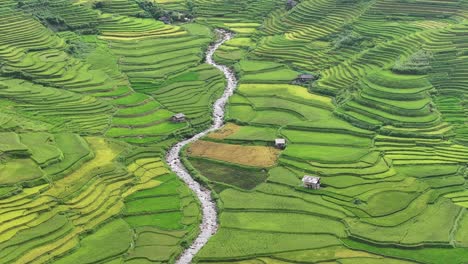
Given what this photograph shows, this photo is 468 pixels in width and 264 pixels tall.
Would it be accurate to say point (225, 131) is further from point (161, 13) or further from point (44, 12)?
point (161, 13)

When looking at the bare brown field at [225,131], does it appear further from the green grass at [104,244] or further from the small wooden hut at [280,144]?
the green grass at [104,244]

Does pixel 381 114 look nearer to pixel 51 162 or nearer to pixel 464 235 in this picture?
pixel 464 235

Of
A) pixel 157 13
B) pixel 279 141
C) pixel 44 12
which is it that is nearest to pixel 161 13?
pixel 157 13

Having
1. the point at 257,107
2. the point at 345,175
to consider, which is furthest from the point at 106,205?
the point at 257,107

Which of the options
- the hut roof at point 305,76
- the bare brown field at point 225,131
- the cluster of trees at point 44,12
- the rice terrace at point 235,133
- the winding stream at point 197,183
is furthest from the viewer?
the cluster of trees at point 44,12

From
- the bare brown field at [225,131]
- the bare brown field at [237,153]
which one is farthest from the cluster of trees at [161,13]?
the bare brown field at [237,153]

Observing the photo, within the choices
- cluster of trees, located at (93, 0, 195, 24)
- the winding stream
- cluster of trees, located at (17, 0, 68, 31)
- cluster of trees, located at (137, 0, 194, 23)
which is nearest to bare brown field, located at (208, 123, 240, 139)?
the winding stream

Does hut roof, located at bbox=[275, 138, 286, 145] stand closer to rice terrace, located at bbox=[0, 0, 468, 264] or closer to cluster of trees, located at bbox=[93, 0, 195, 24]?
rice terrace, located at bbox=[0, 0, 468, 264]
